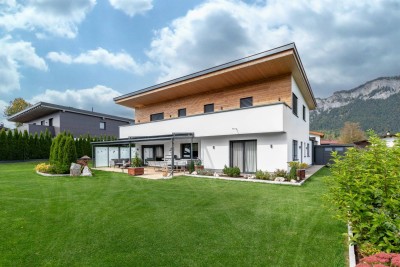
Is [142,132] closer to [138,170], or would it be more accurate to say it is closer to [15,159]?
[138,170]

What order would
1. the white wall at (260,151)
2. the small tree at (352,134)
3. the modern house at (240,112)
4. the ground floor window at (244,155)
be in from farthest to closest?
the small tree at (352,134), the ground floor window at (244,155), the white wall at (260,151), the modern house at (240,112)

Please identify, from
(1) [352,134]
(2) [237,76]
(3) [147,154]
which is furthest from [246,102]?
(1) [352,134]

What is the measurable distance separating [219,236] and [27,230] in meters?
4.23

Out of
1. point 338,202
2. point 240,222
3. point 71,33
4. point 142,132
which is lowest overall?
point 240,222

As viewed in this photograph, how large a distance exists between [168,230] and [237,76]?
12158 mm

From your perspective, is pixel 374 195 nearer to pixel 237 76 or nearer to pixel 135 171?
pixel 237 76

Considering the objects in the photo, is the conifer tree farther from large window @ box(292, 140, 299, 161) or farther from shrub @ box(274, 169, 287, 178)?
large window @ box(292, 140, 299, 161)

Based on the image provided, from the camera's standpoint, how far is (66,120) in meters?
29.7

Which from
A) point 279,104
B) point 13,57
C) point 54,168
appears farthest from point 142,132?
point 279,104

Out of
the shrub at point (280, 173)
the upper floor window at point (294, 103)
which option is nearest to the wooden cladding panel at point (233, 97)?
the upper floor window at point (294, 103)

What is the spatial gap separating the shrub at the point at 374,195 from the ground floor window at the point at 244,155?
10469mm

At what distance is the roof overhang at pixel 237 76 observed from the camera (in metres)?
12.9

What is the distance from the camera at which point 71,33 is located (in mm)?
13352

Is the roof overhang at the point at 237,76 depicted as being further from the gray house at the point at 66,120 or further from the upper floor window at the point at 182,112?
the gray house at the point at 66,120
